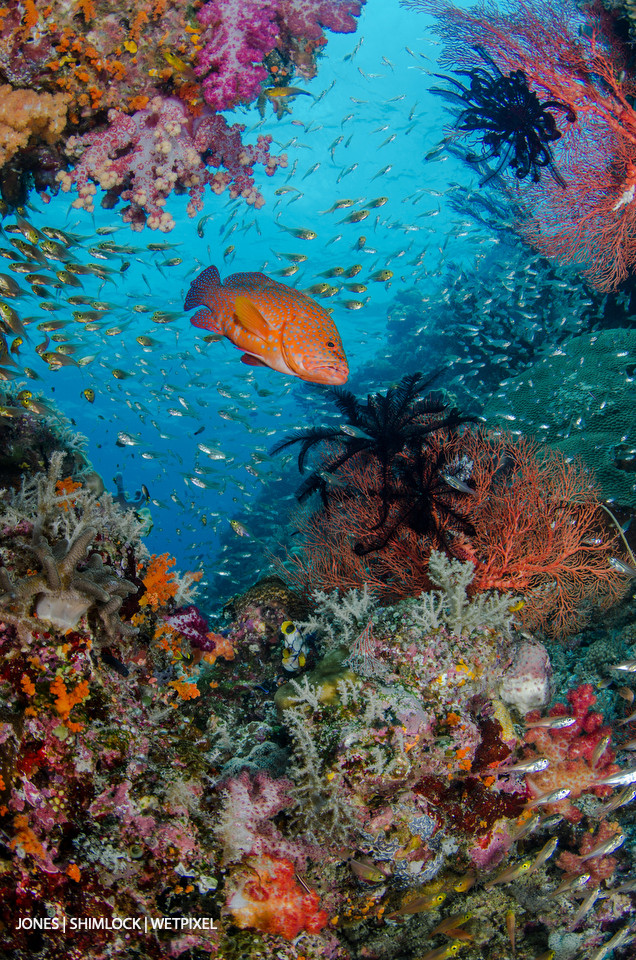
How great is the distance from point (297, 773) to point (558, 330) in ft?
42.3

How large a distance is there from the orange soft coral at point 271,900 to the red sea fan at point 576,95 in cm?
952

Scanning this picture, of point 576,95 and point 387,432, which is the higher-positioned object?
point 576,95

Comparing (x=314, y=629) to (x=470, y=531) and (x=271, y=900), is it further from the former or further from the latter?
(x=271, y=900)

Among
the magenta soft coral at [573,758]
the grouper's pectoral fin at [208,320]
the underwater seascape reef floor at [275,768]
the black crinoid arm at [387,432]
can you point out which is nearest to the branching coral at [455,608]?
the underwater seascape reef floor at [275,768]

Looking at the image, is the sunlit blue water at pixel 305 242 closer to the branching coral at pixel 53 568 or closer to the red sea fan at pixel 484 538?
the red sea fan at pixel 484 538

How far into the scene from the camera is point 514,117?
719 centimetres

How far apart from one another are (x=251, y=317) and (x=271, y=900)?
3567mm

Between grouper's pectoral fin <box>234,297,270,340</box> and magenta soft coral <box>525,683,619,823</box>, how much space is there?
4.49 metres

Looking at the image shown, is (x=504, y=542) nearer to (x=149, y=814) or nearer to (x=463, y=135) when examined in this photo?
(x=149, y=814)

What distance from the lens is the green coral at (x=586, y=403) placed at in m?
7.42

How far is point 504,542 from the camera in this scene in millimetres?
4641

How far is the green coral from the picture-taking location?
7.42 m

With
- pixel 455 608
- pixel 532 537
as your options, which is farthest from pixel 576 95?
pixel 455 608

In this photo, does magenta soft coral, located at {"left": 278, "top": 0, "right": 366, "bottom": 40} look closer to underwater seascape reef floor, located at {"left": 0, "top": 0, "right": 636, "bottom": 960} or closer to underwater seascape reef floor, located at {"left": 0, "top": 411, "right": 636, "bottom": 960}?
underwater seascape reef floor, located at {"left": 0, "top": 0, "right": 636, "bottom": 960}
